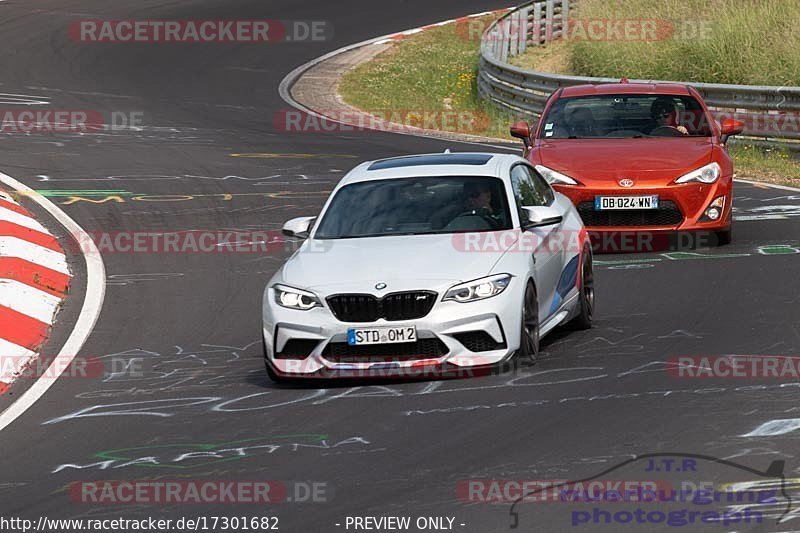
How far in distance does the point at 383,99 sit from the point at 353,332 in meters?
22.1

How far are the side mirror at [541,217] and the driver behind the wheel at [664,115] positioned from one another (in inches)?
214

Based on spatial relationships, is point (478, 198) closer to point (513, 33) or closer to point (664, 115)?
point (664, 115)

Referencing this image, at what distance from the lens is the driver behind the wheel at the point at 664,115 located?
16109 millimetres

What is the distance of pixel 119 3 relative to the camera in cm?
4291

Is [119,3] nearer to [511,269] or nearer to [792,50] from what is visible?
[792,50]

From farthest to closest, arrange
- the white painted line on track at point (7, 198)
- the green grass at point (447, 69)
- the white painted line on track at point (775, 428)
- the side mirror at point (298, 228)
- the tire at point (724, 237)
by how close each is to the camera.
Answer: the green grass at point (447, 69) < the white painted line on track at point (7, 198) < the tire at point (724, 237) < the side mirror at point (298, 228) < the white painted line on track at point (775, 428)

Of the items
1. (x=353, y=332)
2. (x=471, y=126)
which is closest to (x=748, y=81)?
(x=471, y=126)

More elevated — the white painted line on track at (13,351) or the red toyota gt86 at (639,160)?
the red toyota gt86 at (639,160)

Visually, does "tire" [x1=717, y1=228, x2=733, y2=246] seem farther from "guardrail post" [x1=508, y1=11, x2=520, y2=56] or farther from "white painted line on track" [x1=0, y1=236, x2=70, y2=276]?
"guardrail post" [x1=508, y1=11, x2=520, y2=56]

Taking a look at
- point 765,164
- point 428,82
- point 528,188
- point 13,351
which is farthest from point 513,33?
point 13,351

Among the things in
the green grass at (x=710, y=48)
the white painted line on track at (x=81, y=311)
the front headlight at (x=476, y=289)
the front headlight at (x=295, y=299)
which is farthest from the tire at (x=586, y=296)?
the green grass at (x=710, y=48)

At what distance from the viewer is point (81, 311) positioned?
1330 cm

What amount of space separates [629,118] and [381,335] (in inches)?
285

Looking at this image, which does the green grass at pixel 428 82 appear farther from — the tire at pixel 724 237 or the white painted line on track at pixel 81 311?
the tire at pixel 724 237
